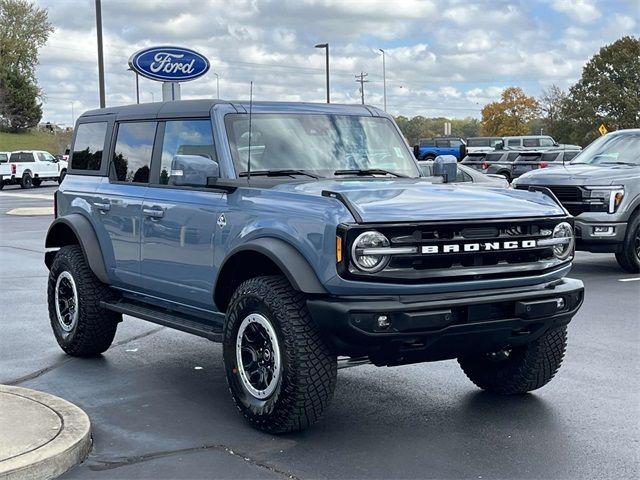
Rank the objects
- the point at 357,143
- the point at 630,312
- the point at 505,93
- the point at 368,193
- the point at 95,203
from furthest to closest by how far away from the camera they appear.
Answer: the point at 505,93, the point at 630,312, the point at 95,203, the point at 357,143, the point at 368,193

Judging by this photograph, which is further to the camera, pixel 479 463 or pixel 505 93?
pixel 505 93

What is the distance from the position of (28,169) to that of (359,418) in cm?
4330

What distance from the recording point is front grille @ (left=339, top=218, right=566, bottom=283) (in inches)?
192

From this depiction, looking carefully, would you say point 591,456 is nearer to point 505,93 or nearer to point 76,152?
point 76,152

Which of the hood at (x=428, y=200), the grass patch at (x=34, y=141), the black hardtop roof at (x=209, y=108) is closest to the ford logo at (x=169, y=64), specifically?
the black hardtop roof at (x=209, y=108)

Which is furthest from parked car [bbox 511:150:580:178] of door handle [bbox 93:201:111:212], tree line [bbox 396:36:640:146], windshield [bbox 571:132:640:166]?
tree line [bbox 396:36:640:146]

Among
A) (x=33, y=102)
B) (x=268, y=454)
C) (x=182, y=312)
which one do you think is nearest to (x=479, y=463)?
(x=268, y=454)

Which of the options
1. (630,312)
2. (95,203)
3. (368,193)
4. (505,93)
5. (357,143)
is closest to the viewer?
(368,193)

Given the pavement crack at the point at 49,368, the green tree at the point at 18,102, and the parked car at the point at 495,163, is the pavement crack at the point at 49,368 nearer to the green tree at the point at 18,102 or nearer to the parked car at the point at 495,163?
the parked car at the point at 495,163

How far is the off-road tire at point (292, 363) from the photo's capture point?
5.00 metres

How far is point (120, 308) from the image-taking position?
6938 millimetres

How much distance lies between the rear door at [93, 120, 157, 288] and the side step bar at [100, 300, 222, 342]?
6.7 inches

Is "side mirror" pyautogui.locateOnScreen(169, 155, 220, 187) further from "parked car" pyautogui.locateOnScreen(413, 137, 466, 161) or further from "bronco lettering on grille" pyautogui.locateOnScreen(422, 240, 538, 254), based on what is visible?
"parked car" pyautogui.locateOnScreen(413, 137, 466, 161)

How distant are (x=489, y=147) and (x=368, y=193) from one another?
2266 inches
